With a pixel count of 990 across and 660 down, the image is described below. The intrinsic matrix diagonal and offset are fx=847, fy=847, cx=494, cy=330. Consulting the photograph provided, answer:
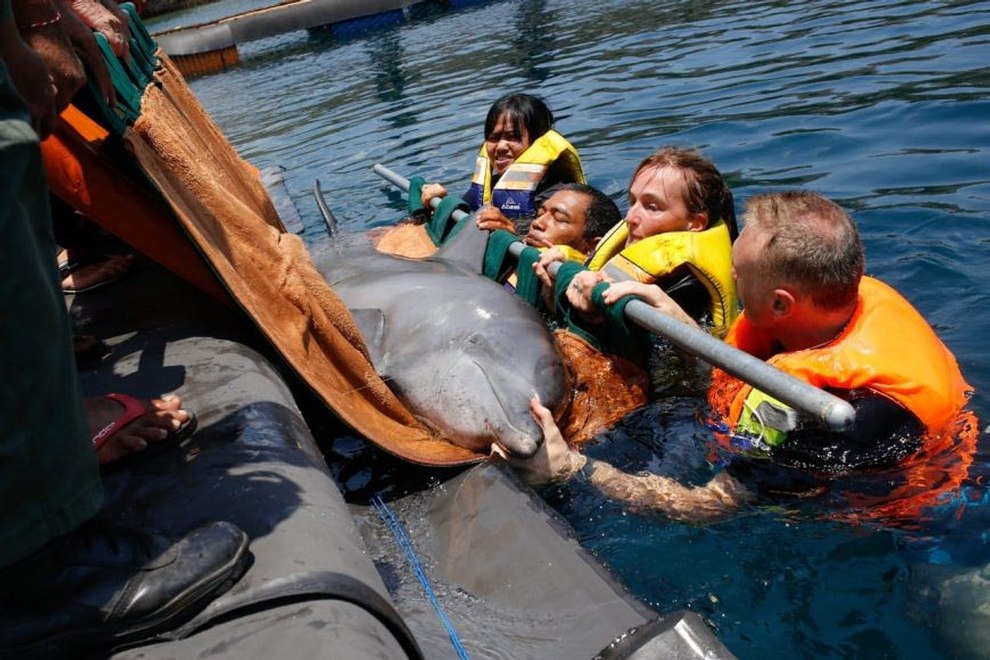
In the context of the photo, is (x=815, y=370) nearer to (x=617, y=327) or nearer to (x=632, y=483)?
(x=632, y=483)

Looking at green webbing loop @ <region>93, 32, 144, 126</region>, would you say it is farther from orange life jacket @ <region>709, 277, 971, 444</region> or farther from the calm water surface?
orange life jacket @ <region>709, 277, 971, 444</region>

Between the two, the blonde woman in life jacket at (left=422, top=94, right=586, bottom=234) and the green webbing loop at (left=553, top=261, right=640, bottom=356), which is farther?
the blonde woman in life jacket at (left=422, top=94, right=586, bottom=234)

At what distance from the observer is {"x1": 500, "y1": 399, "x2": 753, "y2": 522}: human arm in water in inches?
124

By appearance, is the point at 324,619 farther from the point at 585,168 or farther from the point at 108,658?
the point at 585,168

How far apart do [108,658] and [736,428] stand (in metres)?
2.23

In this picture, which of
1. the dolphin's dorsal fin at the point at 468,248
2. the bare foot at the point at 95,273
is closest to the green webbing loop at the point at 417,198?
the dolphin's dorsal fin at the point at 468,248

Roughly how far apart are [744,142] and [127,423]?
6.32 m

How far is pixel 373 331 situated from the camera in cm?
402

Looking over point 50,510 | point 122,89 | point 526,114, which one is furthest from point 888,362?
point 526,114

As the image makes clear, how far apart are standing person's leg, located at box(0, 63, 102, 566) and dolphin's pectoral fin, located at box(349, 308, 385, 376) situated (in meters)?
2.12

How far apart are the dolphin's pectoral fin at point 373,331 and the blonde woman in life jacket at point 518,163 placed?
1816 mm

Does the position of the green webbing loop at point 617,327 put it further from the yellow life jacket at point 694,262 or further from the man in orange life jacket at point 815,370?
the man in orange life jacket at point 815,370

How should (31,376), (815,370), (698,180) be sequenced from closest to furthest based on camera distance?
(31,376), (815,370), (698,180)

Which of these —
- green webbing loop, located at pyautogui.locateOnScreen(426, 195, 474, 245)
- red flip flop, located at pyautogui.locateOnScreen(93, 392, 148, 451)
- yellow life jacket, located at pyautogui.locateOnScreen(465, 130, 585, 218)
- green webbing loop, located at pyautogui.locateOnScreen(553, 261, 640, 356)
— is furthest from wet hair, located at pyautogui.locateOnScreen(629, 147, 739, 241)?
red flip flop, located at pyautogui.locateOnScreen(93, 392, 148, 451)
